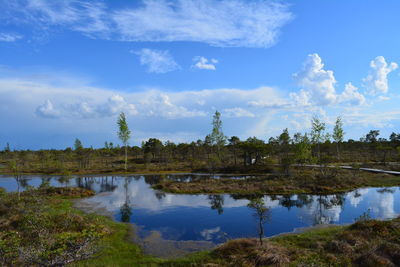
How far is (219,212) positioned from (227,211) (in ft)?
3.90

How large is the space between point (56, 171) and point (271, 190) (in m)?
77.7

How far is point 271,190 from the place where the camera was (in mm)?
48156

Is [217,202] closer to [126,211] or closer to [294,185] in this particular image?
[126,211]

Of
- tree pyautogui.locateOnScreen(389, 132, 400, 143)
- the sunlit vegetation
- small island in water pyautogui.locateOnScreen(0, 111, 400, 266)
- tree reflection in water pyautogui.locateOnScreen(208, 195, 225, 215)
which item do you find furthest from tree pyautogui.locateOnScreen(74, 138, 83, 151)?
tree pyautogui.locateOnScreen(389, 132, 400, 143)

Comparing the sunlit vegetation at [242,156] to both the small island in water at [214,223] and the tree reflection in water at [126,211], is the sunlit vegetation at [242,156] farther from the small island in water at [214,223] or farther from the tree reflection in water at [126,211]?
the tree reflection in water at [126,211]

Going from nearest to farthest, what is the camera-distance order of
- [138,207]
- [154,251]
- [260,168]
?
[154,251] < [138,207] < [260,168]

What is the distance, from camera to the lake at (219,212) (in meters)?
25.7

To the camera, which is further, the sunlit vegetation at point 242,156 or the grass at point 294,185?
the sunlit vegetation at point 242,156

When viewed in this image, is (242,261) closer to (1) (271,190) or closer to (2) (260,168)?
(1) (271,190)

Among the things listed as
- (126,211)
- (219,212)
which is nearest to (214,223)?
(219,212)

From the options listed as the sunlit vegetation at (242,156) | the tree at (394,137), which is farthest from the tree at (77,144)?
the tree at (394,137)

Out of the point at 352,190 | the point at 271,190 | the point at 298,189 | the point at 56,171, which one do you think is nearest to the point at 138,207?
the point at 271,190

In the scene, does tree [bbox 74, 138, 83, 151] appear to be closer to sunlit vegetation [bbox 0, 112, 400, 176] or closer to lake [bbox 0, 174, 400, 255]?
sunlit vegetation [bbox 0, 112, 400, 176]

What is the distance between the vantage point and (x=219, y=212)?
3459cm
